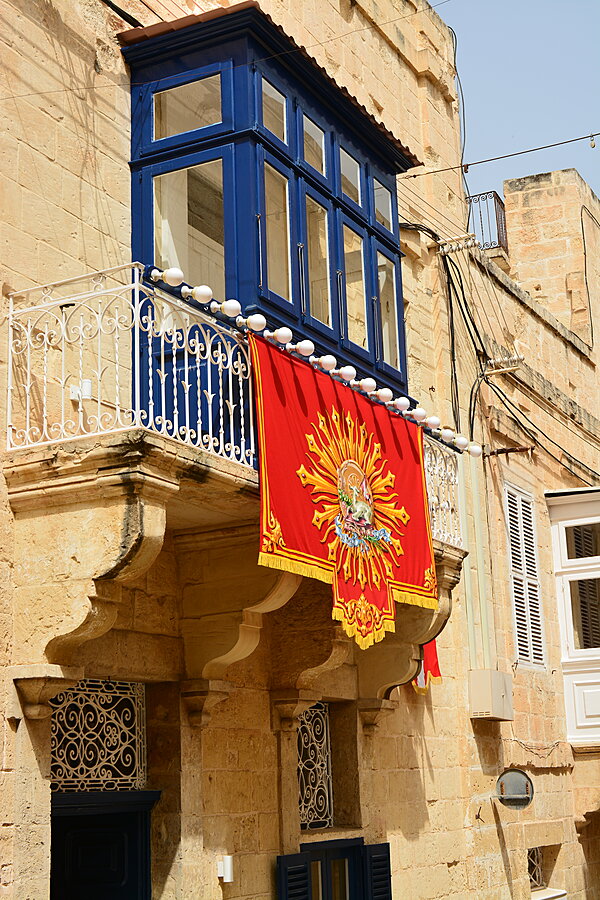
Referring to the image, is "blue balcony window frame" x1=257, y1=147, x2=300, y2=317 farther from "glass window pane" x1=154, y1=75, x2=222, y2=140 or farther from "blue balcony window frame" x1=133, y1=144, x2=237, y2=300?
"glass window pane" x1=154, y1=75, x2=222, y2=140

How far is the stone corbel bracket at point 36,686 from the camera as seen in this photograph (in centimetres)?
636

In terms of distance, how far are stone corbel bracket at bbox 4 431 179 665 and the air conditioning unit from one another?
5457 mm

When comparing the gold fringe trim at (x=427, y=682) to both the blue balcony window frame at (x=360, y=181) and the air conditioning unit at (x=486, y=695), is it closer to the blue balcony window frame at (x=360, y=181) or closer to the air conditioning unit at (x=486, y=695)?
the air conditioning unit at (x=486, y=695)

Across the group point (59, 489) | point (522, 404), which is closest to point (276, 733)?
point (59, 489)

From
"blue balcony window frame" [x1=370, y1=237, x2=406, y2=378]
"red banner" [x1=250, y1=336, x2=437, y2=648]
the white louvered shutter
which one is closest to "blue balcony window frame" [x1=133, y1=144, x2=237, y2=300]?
"red banner" [x1=250, y1=336, x2=437, y2=648]

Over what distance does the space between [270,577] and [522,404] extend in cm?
686

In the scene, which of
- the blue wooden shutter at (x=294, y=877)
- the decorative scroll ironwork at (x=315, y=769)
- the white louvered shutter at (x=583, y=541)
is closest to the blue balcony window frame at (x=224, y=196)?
the decorative scroll ironwork at (x=315, y=769)

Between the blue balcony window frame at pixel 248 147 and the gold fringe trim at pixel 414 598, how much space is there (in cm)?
170

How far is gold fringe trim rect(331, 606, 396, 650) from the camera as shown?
7.31m

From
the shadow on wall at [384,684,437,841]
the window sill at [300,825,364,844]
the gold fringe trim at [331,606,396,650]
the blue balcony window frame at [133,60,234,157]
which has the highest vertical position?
the blue balcony window frame at [133,60,234,157]

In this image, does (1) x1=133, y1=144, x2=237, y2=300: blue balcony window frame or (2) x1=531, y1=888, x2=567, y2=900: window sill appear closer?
(1) x1=133, y1=144, x2=237, y2=300: blue balcony window frame

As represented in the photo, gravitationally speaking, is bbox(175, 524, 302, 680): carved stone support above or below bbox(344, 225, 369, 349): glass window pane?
below

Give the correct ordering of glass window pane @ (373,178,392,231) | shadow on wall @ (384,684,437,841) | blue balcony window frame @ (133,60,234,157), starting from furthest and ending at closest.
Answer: shadow on wall @ (384,684,437,841) < glass window pane @ (373,178,392,231) < blue balcony window frame @ (133,60,234,157)

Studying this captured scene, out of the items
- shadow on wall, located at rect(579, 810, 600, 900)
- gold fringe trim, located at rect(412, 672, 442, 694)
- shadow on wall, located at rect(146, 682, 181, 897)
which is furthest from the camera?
shadow on wall, located at rect(579, 810, 600, 900)
